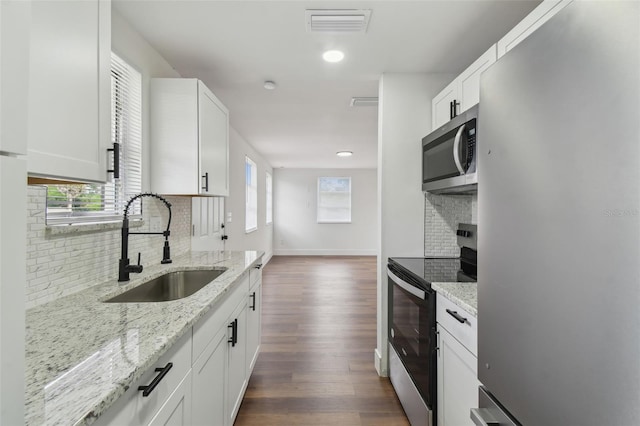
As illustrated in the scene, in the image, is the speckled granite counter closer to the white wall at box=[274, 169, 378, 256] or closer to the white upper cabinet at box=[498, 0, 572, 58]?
the white upper cabinet at box=[498, 0, 572, 58]

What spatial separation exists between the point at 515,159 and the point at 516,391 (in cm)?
61

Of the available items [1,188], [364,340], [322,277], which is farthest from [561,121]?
[322,277]

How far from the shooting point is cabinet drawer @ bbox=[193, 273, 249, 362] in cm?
117

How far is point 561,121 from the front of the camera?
0.64 metres

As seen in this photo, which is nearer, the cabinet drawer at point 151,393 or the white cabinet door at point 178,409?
the cabinet drawer at point 151,393

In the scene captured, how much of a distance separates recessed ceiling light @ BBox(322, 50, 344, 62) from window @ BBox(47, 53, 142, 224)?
1226 mm

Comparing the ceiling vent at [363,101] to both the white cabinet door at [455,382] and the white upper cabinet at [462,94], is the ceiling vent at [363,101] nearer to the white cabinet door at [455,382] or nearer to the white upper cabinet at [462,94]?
the white upper cabinet at [462,94]

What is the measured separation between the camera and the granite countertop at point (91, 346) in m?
0.60

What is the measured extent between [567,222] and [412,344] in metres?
1.41

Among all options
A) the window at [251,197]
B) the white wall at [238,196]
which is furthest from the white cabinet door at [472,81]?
the window at [251,197]

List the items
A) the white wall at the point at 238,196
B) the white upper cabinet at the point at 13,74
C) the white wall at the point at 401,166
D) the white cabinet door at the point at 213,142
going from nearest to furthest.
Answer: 1. the white upper cabinet at the point at 13,74
2. the white cabinet door at the point at 213,142
3. the white wall at the point at 401,166
4. the white wall at the point at 238,196

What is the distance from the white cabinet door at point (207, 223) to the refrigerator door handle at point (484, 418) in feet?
8.09

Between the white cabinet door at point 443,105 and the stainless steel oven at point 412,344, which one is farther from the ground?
the white cabinet door at point 443,105

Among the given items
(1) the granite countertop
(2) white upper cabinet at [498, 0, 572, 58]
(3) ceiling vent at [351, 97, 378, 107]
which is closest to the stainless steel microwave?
(2) white upper cabinet at [498, 0, 572, 58]
